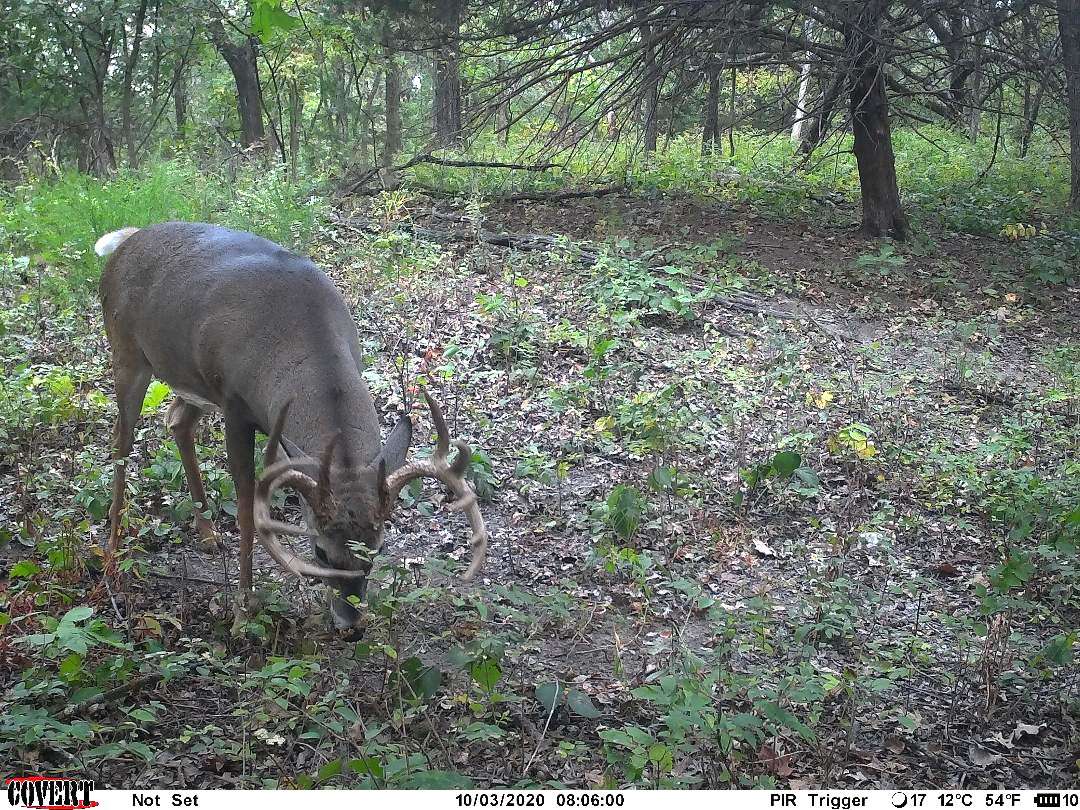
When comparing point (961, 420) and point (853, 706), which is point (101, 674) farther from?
point (961, 420)

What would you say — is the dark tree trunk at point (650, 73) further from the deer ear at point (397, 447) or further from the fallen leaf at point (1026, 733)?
Result: the fallen leaf at point (1026, 733)

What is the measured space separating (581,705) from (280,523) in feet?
4.83

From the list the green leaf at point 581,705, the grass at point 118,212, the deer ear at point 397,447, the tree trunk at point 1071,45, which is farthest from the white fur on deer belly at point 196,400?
the tree trunk at point 1071,45

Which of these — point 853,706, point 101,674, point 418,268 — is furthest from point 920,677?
point 418,268

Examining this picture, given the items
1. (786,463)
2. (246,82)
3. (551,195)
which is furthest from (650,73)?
(246,82)

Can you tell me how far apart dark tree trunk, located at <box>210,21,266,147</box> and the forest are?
5.49m

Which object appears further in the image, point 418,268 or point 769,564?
point 418,268

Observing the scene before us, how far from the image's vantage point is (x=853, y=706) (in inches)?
164

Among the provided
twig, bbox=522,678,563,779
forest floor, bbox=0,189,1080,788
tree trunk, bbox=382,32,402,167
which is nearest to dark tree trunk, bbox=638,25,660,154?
forest floor, bbox=0,189,1080,788

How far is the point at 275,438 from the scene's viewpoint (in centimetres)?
427

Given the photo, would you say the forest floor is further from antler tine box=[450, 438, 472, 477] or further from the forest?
antler tine box=[450, 438, 472, 477]

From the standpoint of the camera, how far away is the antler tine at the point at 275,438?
423 cm

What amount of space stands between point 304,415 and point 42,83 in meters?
14.5

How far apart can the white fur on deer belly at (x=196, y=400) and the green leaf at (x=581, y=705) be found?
2.65 metres
